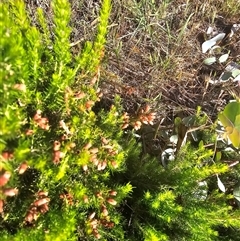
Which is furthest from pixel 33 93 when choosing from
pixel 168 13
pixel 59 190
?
pixel 168 13

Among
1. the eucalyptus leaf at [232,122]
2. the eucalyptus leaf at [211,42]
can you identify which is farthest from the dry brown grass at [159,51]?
the eucalyptus leaf at [232,122]

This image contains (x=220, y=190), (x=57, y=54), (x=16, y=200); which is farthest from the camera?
(x=220, y=190)

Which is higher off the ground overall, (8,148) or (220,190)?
(8,148)

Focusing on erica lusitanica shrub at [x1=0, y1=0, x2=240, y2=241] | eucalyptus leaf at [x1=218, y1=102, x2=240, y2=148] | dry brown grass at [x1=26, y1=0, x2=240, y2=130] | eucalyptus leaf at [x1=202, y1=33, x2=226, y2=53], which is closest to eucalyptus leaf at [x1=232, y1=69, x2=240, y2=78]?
dry brown grass at [x1=26, y1=0, x2=240, y2=130]

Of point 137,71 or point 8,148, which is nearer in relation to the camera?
point 8,148

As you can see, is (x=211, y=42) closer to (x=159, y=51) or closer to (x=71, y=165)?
(x=159, y=51)

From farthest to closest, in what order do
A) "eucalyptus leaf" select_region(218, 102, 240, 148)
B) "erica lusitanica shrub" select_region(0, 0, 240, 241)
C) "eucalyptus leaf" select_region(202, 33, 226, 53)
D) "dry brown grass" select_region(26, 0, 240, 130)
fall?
"eucalyptus leaf" select_region(202, 33, 226, 53) → "dry brown grass" select_region(26, 0, 240, 130) → "eucalyptus leaf" select_region(218, 102, 240, 148) → "erica lusitanica shrub" select_region(0, 0, 240, 241)

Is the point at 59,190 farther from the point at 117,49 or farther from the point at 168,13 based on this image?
the point at 168,13

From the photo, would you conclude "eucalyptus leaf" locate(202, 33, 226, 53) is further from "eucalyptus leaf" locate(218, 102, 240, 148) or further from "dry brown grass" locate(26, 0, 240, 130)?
"eucalyptus leaf" locate(218, 102, 240, 148)

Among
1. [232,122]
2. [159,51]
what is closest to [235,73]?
[159,51]
